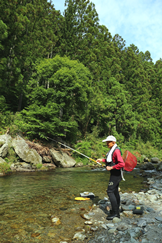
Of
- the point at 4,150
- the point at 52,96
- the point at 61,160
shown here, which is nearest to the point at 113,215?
the point at 4,150

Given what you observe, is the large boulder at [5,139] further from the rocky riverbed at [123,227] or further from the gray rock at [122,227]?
the gray rock at [122,227]

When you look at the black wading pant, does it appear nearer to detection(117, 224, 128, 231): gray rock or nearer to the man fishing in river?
the man fishing in river

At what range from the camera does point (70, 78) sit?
18.7 metres

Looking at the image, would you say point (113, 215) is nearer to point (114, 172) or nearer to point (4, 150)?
point (114, 172)

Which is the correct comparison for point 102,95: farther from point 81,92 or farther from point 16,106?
point 16,106

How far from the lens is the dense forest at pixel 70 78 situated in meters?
17.1

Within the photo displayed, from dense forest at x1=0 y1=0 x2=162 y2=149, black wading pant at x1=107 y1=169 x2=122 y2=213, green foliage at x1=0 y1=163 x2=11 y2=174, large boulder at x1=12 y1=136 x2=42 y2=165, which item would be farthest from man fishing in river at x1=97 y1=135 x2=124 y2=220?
dense forest at x1=0 y1=0 x2=162 y2=149

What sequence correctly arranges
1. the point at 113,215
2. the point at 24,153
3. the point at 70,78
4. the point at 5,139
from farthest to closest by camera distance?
the point at 70,78 → the point at 24,153 → the point at 5,139 → the point at 113,215

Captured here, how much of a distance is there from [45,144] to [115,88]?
883 inches

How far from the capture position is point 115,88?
1382 inches

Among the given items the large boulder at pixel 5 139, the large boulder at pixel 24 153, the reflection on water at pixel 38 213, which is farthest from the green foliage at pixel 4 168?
the reflection on water at pixel 38 213

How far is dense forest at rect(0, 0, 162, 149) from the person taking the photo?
1708 cm

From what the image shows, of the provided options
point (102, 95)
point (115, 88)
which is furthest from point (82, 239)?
point (115, 88)

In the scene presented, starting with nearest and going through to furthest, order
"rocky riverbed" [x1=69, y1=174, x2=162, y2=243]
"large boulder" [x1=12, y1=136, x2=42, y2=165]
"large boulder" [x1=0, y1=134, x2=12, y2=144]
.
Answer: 1. "rocky riverbed" [x1=69, y1=174, x2=162, y2=243]
2. "large boulder" [x1=0, y1=134, x2=12, y2=144]
3. "large boulder" [x1=12, y1=136, x2=42, y2=165]
